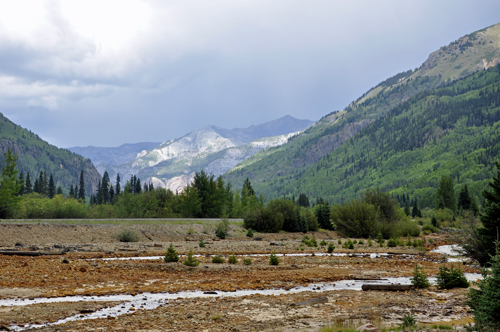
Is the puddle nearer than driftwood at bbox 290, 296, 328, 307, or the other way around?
the puddle

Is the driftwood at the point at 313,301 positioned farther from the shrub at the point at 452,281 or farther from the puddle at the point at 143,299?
the shrub at the point at 452,281

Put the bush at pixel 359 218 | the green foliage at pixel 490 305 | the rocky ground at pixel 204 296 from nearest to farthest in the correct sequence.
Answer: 1. the green foliage at pixel 490 305
2. the rocky ground at pixel 204 296
3. the bush at pixel 359 218

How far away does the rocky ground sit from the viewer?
11.3m

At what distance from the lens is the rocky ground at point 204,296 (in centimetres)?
1126

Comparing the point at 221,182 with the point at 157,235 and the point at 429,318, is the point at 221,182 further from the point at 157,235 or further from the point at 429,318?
the point at 429,318

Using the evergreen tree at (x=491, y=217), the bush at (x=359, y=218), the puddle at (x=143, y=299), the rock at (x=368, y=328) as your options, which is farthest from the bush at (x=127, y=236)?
the rock at (x=368, y=328)

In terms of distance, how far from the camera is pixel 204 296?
15.7 metres

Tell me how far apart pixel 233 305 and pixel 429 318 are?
267 inches

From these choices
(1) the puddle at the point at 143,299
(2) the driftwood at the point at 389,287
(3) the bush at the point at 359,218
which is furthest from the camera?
(3) the bush at the point at 359,218

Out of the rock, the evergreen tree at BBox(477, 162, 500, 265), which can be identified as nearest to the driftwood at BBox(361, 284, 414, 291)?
the evergreen tree at BBox(477, 162, 500, 265)

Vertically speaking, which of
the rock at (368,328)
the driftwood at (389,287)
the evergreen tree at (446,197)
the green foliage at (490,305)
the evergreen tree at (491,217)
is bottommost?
the driftwood at (389,287)

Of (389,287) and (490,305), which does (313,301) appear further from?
(490,305)

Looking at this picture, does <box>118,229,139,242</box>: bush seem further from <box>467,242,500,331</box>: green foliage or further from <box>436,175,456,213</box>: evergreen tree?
<box>436,175,456,213</box>: evergreen tree

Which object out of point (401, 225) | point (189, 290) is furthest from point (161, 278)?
point (401, 225)
